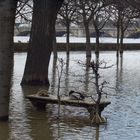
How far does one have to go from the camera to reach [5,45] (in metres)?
12.3

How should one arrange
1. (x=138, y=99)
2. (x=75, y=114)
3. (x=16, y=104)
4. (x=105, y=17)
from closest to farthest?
(x=75, y=114)
(x=16, y=104)
(x=138, y=99)
(x=105, y=17)

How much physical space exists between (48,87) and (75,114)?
7.12 metres

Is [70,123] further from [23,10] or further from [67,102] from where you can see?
[23,10]

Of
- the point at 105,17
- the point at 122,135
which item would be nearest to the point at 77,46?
the point at 105,17

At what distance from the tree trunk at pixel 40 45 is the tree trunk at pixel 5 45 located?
877cm

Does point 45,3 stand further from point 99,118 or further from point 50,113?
point 99,118

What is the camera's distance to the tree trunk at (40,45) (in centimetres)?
2122

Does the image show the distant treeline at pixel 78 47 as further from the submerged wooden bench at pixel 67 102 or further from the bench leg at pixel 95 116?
the bench leg at pixel 95 116

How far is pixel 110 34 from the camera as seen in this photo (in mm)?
105125

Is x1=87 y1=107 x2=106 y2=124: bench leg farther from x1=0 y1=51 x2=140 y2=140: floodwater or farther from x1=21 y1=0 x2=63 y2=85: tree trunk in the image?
x1=21 y1=0 x2=63 y2=85: tree trunk

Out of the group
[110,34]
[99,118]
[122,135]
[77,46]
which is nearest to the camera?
[122,135]

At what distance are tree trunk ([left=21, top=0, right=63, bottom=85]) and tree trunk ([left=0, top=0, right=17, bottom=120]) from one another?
28.8 ft

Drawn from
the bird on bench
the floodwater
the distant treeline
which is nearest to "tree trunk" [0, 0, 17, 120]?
the floodwater

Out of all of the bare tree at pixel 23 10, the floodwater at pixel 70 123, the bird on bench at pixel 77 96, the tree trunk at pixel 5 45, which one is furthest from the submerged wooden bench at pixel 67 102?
the bare tree at pixel 23 10
